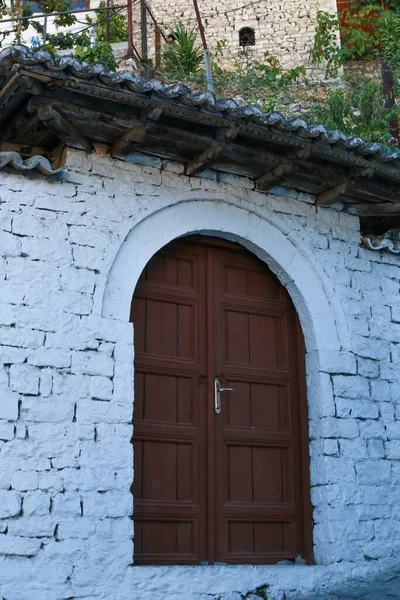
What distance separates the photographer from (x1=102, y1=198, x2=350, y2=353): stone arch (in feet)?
18.7

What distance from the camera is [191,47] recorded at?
1538 centimetres

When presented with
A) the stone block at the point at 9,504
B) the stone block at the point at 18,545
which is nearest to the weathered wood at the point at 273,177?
the stone block at the point at 9,504

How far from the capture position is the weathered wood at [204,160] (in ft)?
18.7

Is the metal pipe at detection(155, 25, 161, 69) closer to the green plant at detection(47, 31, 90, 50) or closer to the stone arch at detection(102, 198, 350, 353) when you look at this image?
the green plant at detection(47, 31, 90, 50)

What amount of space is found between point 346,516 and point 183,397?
1542 millimetres

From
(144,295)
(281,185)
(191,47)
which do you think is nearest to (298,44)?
(191,47)

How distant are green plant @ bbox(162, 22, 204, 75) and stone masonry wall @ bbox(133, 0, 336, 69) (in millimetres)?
996

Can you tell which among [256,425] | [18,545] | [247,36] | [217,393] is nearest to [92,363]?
[217,393]

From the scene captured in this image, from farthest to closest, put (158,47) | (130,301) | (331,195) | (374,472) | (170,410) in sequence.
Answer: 1. (158,47)
2. (331,195)
3. (374,472)
4. (170,410)
5. (130,301)

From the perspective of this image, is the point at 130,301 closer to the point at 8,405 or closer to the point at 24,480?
the point at 8,405

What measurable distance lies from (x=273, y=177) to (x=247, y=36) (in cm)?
1212

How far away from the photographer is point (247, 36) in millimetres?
17250

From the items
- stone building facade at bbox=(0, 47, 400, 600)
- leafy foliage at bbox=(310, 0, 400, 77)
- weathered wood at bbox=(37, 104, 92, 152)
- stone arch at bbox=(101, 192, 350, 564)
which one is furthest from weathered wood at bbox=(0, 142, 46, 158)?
leafy foliage at bbox=(310, 0, 400, 77)

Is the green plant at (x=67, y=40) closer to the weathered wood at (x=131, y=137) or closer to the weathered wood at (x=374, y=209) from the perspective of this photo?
the weathered wood at (x=374, y=209)
